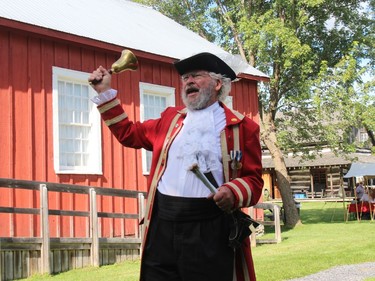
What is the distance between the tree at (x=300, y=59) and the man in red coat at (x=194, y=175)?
14.6 meters

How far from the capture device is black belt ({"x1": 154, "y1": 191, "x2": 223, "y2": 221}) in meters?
3.26

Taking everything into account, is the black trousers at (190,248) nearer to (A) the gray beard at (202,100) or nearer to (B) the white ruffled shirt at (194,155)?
(B) the white ruffled shirt at (194,155)

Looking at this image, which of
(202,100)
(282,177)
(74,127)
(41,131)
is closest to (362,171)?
(282,177)

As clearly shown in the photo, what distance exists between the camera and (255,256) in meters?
10.1

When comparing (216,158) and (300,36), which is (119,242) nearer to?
(216,158)

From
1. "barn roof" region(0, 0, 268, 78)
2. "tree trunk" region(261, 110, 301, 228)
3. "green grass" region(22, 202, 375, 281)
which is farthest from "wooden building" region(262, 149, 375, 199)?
"barn roof" region(0, 0, 268, 78)

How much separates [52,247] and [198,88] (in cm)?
561

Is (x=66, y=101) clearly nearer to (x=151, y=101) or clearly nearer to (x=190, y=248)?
(x=151, y=101)

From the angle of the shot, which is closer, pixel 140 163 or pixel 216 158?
pixel 216 158

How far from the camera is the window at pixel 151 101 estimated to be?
11.8m

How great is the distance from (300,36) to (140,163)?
10.8 meters

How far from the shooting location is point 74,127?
1056 centimetres

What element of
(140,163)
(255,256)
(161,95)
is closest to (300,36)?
(161,95)

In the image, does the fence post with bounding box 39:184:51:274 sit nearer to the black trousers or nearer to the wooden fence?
the wooden fence
